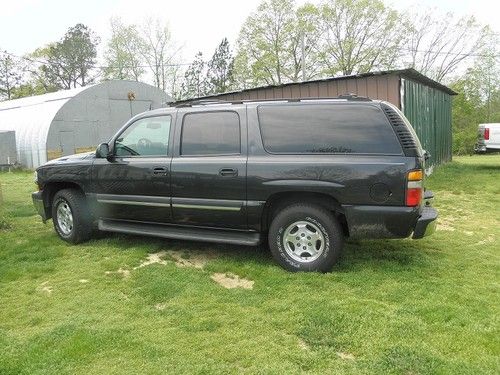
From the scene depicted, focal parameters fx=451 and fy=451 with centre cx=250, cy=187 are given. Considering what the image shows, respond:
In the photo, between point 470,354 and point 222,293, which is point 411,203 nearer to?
point 470,354

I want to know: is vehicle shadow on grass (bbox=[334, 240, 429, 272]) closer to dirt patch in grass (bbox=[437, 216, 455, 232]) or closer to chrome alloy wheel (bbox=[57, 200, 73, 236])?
dirt patch in grass (bbox=[437, 216, 455, 232])

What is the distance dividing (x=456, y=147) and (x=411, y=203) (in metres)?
25.1

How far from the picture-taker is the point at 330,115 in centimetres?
450

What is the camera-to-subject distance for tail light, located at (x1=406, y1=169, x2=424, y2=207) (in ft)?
13.6

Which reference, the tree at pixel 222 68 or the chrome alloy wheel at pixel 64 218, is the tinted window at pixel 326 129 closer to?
the chrome alloy wheel at pixel 64 218

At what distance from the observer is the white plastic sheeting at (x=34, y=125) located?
21406 mm

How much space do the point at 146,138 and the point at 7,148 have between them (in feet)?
65.5

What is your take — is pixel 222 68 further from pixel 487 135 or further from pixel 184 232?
pixel 184 232

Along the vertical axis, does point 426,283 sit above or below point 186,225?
below

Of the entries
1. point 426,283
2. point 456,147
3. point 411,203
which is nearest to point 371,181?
point 411,203

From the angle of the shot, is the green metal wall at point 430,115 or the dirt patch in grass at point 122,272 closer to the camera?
the dirt patch in grass at point 122,272

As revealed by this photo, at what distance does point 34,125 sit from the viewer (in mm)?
22078

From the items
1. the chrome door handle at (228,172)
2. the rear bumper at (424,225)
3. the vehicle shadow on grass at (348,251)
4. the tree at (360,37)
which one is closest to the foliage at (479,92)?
the tree at (360,37)

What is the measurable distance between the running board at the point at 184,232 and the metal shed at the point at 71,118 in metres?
16.0
